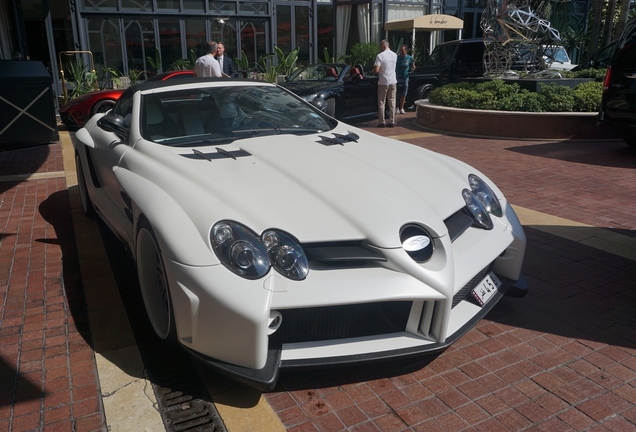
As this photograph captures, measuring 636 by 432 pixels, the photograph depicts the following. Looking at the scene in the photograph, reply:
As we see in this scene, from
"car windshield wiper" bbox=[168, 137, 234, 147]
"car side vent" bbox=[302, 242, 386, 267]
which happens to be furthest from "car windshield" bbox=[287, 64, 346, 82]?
"car side vent" bbox=[302, 242, 386, 267]

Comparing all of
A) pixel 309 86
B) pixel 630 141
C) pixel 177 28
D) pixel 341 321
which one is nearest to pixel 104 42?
pixel 177 28

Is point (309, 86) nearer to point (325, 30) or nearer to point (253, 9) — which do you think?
point (253, 9)

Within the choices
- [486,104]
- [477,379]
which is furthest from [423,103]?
[477,379]

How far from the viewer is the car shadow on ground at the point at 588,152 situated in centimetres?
855

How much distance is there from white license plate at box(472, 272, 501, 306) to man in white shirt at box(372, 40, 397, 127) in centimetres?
927

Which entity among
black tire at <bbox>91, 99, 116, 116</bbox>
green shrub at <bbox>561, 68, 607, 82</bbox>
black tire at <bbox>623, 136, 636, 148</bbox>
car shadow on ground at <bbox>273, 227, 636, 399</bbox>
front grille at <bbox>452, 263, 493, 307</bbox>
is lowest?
black tire at <bbox>623, 136, 636, 148</bbox>

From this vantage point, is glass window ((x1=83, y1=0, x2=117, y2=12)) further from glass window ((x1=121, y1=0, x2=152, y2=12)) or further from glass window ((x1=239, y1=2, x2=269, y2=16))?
glass window ((x1=239, y1=2, x2=269, y2=16))

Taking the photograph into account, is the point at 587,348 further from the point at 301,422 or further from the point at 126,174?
the point at 126,174

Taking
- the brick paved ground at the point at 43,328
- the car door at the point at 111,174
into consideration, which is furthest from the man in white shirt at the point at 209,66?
the car door at the point at 111,174

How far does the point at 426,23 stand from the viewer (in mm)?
20406

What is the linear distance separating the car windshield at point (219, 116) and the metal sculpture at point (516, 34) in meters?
8.60

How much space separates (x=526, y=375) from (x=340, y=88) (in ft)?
32.2

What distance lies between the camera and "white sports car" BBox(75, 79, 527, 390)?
270 centimetres

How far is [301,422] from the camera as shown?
275cm
